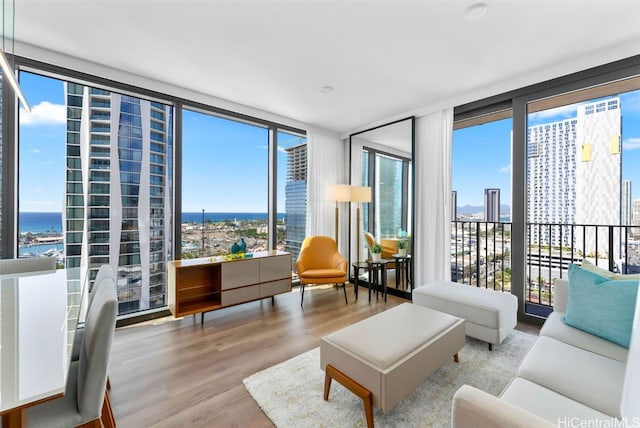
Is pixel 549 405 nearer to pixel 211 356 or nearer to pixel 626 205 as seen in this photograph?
pixel 211 356

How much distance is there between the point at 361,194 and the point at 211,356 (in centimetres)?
296

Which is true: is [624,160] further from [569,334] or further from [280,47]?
[280,47]

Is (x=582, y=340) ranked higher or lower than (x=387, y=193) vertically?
lower

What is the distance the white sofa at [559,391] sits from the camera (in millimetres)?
937

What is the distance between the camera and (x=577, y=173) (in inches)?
124

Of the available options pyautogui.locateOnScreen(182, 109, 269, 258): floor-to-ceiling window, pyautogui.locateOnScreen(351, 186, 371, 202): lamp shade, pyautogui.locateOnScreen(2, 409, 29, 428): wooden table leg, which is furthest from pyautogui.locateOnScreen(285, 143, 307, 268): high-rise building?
pyautogui.locateOnScreen(2, 409, 29, 428): wooden table leg

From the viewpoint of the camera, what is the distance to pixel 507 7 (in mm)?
1943

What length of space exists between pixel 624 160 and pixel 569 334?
2.22 meters

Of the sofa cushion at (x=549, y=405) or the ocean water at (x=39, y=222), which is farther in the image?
the ocean water at (x=39, y=222)

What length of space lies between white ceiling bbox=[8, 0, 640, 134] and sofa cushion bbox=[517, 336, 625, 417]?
7.48ft

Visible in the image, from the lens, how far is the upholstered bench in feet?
4.91

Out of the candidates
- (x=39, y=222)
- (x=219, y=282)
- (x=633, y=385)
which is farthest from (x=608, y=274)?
(x=39, y=222)

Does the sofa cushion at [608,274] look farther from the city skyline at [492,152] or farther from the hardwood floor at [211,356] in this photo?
the hardwood floor at [211,356]

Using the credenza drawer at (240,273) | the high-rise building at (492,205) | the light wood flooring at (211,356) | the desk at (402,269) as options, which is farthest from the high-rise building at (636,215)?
the credenza drawer at (240,273)
